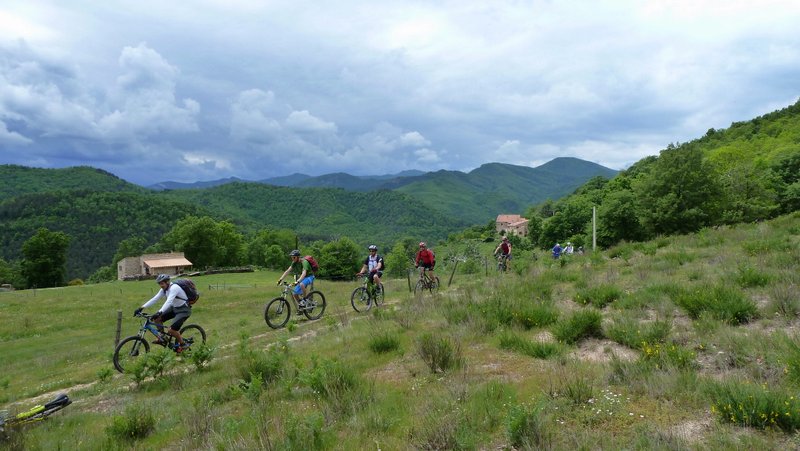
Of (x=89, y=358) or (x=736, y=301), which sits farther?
(x=89, y=358)

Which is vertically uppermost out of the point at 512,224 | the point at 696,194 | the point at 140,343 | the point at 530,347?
the point at 696,194

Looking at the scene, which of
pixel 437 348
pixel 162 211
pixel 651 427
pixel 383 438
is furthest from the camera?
pixel 162 211

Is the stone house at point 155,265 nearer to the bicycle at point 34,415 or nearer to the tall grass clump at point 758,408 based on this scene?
the bicycle at point 34,415

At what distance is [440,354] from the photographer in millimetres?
6227

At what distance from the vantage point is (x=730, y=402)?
12.5 ft

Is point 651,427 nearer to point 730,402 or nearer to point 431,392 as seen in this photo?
point 730,402

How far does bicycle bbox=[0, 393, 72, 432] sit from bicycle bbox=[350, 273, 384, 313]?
8.27 metres

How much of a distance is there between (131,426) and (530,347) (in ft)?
18.5

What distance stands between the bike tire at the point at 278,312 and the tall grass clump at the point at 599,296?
8456 mm

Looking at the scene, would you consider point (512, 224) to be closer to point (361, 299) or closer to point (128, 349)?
point (361, 299)

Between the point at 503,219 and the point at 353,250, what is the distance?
88516 mm

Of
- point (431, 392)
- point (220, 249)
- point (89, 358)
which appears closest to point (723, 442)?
point (431, 392)

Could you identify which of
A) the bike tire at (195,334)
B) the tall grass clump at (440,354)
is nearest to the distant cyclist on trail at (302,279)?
the bike tire at (195,334)

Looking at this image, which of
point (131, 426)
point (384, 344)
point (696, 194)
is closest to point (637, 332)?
point (384, 344)
